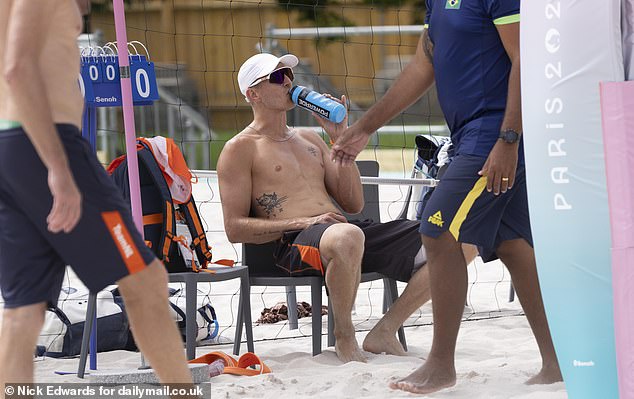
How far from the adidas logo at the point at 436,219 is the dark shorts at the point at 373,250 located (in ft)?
2.74

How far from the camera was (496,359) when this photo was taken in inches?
151

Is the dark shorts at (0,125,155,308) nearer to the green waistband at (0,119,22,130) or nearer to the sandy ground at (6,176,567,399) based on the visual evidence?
the green waistband at (0,119,22,130)

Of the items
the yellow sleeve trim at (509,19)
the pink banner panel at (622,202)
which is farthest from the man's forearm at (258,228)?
the pink banner panel at (622,202)

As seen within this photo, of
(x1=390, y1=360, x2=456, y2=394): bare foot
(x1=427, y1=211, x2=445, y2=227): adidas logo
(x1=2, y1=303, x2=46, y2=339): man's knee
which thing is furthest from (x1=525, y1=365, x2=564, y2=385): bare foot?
(x1=2, y1=303, x2=46, y2=339): man's knee

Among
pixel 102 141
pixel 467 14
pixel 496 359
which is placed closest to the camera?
pixel 467 14

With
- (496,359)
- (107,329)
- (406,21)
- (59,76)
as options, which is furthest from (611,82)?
(406,21)

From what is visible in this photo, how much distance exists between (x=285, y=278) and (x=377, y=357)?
452 mm

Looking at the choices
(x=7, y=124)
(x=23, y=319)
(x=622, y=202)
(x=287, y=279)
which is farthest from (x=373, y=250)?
(x=7, y=124)

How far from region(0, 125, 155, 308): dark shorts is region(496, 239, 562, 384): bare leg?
1381 millimetres

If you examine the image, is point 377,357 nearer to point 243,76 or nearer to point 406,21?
point 243,76

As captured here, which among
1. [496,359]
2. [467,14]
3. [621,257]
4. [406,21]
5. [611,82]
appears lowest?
[496,359]

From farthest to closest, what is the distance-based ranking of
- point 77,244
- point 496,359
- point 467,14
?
1. point 496,359
2. point 467,14
3. point 77,244

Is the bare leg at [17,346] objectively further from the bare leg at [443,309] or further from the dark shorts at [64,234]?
the bare leg at [443,309]

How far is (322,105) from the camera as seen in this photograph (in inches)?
160
